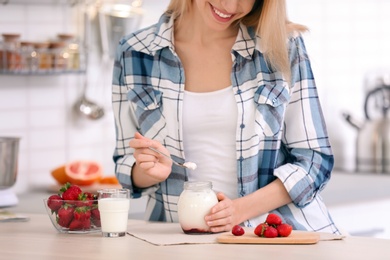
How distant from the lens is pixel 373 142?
14.9 ft

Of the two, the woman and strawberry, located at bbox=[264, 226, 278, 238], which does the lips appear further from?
strawberry, located at bbox=[264, 226, 278, 238]

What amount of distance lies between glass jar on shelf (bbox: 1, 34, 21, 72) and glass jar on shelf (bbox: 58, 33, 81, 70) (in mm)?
229

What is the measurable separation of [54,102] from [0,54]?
0.37 m

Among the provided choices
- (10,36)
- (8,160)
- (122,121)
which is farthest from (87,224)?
(10,36)

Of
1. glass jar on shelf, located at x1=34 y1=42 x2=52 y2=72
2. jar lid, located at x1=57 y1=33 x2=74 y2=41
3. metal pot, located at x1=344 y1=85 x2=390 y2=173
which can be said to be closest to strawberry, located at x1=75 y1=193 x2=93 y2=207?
glass jar on shelf, located at x1=34 y1=42 x2=52 y2=72

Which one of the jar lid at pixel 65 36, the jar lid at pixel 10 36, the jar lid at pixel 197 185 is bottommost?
the jar lid at pixel 197 185

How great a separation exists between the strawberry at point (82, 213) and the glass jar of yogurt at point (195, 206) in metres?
0.23

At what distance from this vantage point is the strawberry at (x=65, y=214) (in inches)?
91.4

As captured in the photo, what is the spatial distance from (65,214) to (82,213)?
0.04 metres

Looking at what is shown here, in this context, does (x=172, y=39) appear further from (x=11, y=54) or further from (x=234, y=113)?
(x=11, y=54)

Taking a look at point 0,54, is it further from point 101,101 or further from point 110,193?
point 110,193

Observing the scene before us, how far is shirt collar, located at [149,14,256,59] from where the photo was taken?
257cm

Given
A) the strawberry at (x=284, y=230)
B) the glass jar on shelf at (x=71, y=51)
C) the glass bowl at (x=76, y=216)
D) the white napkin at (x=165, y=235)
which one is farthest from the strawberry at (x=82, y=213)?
the glass jar on shelf at (x=71, y=51)

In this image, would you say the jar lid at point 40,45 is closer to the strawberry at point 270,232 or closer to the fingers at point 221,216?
the fingers at point 221,216
